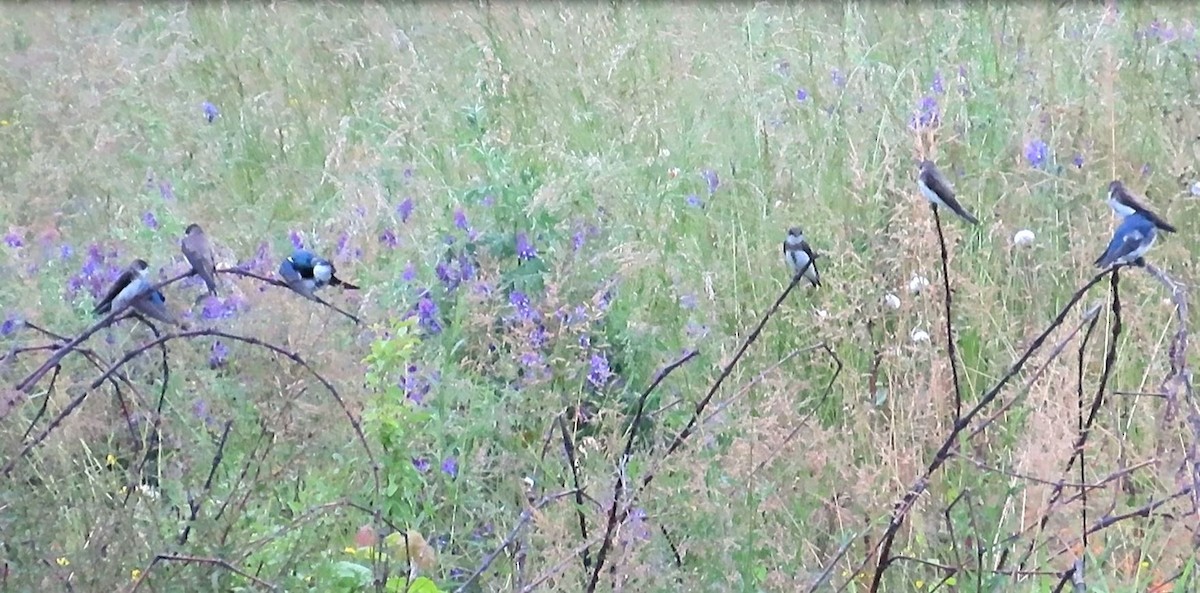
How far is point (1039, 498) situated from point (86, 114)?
529 cm

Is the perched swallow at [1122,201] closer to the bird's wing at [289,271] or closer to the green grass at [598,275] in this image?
the green grass at [598,275]

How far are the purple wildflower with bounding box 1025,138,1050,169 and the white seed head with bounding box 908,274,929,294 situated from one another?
1158 millimetres

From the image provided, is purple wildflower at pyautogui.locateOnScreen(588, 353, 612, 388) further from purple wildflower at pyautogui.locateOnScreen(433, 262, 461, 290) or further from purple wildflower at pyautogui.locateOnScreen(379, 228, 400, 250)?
purple wildflower at pyautogui.locateOnScreen(379, 228, 400, 250)

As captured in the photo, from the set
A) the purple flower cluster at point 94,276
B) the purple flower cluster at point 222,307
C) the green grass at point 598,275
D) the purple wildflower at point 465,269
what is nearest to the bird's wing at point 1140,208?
the green grass at point 598,275

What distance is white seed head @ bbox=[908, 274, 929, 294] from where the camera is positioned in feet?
10.6

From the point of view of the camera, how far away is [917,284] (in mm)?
3312

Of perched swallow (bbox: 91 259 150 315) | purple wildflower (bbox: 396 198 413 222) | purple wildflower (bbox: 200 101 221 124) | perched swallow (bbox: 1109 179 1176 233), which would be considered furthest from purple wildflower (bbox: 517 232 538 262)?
purple wildflower (bbox: 200 101 221 124)

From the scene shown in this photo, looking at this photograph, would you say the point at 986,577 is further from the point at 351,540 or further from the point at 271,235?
the point at 271,235

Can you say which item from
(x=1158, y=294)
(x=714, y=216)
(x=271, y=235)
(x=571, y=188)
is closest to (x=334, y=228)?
(x=271, y=235)

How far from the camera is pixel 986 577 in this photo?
254 cm

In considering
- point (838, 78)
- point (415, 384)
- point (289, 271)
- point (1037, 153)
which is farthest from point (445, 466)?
point (838, 78)

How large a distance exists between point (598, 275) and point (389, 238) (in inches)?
31.0

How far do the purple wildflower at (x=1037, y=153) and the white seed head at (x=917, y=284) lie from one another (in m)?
1.16

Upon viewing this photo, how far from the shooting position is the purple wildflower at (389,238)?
429cm
